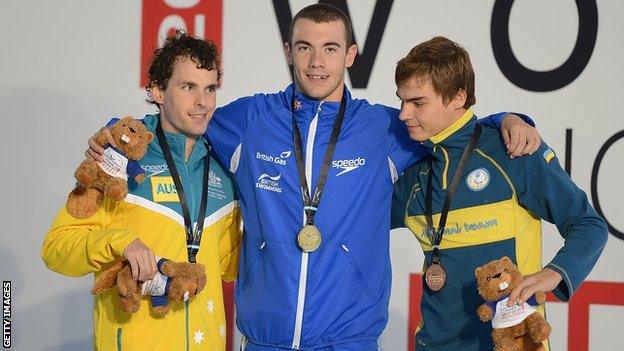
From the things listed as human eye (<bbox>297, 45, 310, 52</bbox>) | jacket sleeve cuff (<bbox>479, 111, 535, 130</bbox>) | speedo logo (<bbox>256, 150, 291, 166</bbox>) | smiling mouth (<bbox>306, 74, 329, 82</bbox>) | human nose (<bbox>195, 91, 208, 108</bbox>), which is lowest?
speedo logo (<bbox>256, 150, 291, 166</bbox>)

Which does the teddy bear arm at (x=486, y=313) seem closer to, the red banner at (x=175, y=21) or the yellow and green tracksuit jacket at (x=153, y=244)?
the yellow and green tracksuit jacket at (x=153, y=244)

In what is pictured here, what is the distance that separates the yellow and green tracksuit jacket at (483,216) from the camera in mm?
2396

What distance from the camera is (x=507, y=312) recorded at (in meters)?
2.17

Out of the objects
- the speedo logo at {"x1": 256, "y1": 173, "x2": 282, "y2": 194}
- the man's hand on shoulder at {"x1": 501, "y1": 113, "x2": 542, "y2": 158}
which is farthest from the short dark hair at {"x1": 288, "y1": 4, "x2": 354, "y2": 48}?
the man's hand on shoulder at {"x1": 501, "y1": 113, "x2": 542, "y2": 158}

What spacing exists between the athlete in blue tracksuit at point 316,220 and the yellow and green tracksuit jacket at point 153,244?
10 centimetres

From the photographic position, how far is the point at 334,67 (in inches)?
104

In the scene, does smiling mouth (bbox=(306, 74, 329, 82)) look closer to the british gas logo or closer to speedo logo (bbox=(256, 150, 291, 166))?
speedo logo (bbox=(256, 150, 291, 166))

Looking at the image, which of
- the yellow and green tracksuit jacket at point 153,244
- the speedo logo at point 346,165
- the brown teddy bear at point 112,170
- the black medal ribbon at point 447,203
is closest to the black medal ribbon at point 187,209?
the yellow and green tracksuit jacket at point 153,244

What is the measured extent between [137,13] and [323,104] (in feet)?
5.59

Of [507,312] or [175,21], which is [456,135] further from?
[175,21]

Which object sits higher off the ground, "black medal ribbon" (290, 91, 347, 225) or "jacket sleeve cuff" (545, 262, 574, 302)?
"black medal ribbon" (290, 91, 347, 225)

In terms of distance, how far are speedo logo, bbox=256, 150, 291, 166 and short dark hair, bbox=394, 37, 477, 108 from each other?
1.32ft

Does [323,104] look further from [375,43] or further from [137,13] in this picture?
[137,13]

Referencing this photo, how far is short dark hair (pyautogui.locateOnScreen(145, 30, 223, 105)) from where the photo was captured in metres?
2.62
